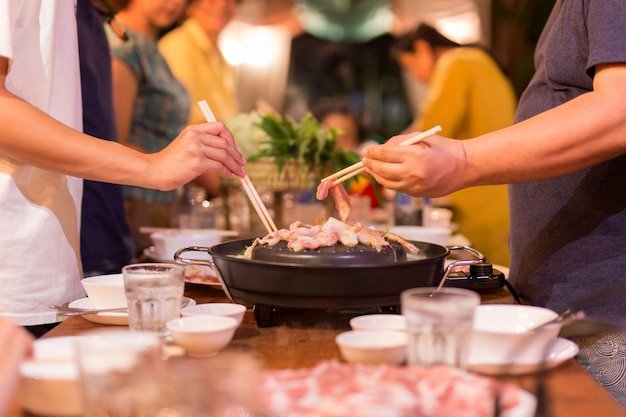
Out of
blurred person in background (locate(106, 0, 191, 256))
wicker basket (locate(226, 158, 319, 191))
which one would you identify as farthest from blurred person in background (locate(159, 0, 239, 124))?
wicker basket (locate(226, 158, 319, 191))

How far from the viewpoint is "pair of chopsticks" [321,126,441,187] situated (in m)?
1.52

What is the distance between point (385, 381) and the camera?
931 mm

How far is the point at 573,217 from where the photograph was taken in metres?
1.75

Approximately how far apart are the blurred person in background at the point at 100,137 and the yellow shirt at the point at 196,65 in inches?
73.6

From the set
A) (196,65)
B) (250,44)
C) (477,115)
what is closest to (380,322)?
(477,115)

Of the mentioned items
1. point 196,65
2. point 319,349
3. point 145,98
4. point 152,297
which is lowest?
point 319,349

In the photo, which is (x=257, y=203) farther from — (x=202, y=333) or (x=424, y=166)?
(x=202, y=333)

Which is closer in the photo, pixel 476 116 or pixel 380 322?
pixel 380 322

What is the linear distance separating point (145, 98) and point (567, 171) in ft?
7.30

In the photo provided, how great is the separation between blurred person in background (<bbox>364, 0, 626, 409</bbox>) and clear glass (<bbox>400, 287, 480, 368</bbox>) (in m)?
0.45

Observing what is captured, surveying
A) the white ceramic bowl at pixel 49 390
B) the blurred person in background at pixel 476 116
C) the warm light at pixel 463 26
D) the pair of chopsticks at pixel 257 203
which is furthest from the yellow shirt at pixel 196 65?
the warm light at pixel 463 26

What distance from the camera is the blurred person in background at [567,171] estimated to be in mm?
1511

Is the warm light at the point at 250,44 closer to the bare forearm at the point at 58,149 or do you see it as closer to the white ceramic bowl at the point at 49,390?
the bare forearm at the point at 58,149

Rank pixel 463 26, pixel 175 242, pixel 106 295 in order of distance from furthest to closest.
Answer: pixel 463 26
pixel 175 242
pixel 106 295
